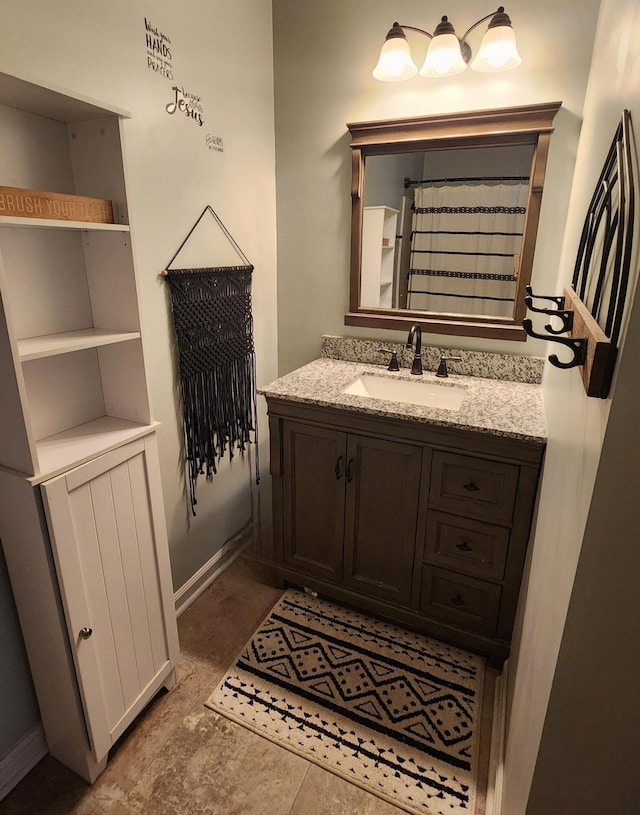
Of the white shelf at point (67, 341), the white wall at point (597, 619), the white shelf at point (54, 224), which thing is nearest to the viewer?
the white wall at point (597, 619)

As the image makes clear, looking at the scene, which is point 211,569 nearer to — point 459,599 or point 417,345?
point 459,599

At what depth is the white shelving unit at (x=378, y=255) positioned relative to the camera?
6.80 feet

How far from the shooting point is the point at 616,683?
1.90 feet

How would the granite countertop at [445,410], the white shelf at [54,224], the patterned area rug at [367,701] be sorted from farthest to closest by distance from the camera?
the granite countertop at [445,410]
the patterned area rug at [367,701]
the white shelf at [54,224]

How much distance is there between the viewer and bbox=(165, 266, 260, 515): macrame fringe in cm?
178

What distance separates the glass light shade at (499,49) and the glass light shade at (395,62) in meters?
0.26

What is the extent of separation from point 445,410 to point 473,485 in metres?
0.28

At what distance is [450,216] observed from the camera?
76.5 inches

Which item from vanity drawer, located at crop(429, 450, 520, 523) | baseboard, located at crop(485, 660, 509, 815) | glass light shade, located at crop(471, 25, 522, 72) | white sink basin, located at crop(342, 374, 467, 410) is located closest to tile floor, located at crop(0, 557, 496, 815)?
baseboard, located at crop(485, 660, 509, 815)

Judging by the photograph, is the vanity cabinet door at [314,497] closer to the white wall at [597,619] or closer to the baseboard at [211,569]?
the baseboard at [211,569]

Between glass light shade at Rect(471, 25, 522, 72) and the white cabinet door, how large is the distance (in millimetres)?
1764

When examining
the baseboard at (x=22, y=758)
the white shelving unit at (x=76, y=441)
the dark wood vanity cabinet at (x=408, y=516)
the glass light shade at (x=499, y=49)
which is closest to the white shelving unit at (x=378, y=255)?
the glass light shade at (x=499, y=49)

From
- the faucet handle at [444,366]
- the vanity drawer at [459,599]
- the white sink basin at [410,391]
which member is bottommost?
the vanity drawer at [459,599]

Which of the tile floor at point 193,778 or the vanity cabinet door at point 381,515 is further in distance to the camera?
the vanity cabinet door at point 381,515
